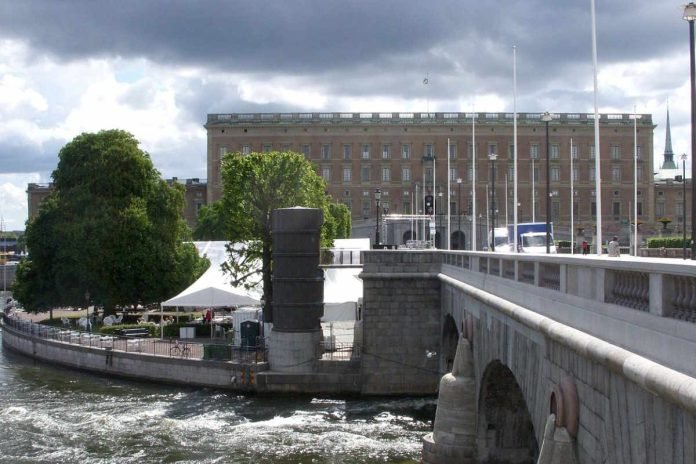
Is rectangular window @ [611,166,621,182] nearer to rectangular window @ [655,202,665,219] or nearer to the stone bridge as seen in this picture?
rectangular window @ [655,202,665,219]

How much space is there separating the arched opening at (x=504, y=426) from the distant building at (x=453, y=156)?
88.8 meters

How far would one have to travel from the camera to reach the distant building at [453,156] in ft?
388

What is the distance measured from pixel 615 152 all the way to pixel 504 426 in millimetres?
99117

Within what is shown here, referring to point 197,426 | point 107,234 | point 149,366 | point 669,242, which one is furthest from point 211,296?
point 669,242

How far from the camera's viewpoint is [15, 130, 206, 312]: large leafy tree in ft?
187

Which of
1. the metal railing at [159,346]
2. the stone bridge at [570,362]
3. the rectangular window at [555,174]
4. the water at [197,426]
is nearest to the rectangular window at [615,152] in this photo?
the rectangular window at [555,174]

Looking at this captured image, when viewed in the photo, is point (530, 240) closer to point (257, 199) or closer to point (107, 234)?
point (257, 199)

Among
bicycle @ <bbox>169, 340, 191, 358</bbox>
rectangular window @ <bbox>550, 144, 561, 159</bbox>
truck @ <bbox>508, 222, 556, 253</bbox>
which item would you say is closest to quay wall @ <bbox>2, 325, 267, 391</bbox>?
bicycle @ <bbox>169, 340, 191, 358</bbox>

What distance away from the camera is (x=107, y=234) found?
56562 mm

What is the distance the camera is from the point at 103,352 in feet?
148

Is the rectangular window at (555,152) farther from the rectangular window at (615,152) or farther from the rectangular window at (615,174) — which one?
the rectangular window at (615,174)

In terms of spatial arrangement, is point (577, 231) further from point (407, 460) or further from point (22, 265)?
point (407, 460)

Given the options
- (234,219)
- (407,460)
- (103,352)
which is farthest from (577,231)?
(407,460)

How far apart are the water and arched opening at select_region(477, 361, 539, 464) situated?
3.01m
